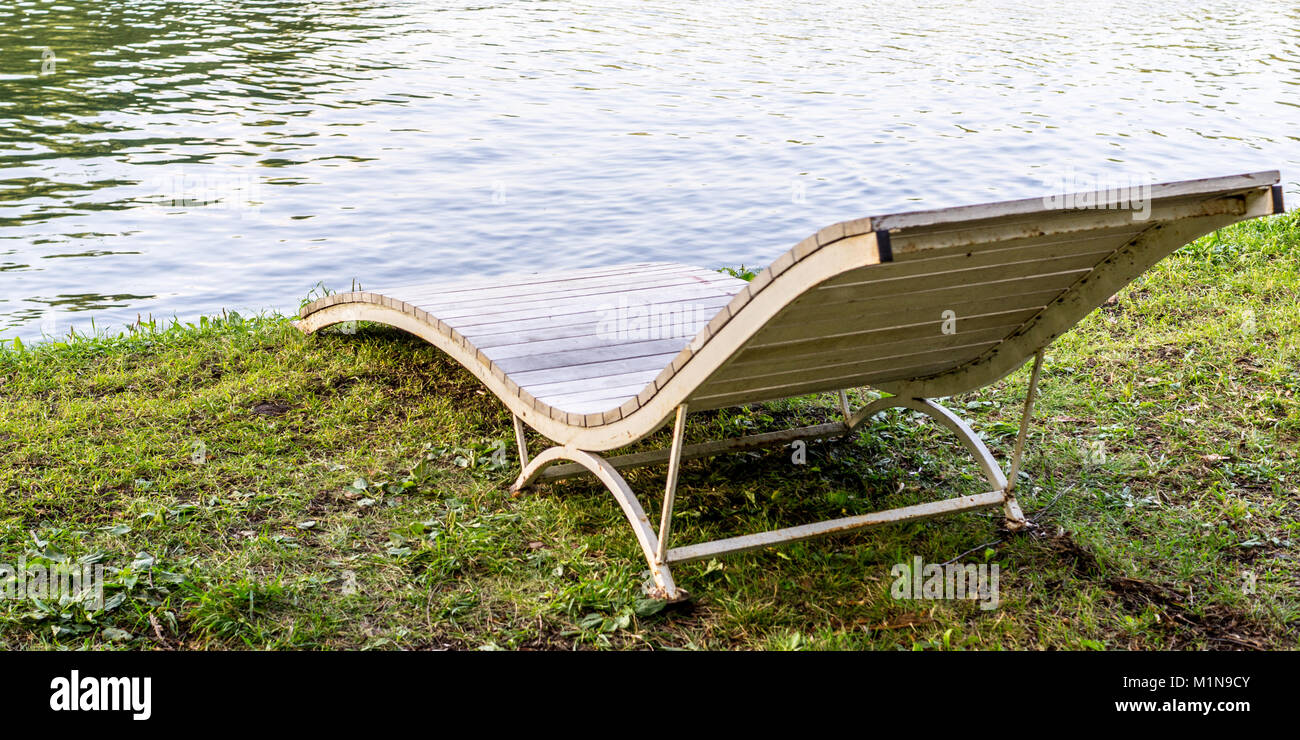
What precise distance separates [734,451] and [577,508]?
74 centimetres

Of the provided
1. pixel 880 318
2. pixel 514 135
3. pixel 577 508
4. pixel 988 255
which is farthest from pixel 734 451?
pixel 514 135

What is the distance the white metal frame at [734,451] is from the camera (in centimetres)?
361

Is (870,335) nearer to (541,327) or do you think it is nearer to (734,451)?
(734,451)

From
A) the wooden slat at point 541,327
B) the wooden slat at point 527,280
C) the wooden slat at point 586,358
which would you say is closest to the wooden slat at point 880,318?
the wooden slat at point 586,358

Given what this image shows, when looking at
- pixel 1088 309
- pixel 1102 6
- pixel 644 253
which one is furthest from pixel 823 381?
pixel 1102 6

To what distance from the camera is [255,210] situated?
37.1 ft

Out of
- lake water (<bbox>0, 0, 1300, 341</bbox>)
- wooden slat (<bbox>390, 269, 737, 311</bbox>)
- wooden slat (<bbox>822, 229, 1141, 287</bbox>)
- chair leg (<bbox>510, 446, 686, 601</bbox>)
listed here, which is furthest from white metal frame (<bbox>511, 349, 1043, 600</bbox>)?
lake water (<bbox>0, 0, 1300, 341</bbox>)

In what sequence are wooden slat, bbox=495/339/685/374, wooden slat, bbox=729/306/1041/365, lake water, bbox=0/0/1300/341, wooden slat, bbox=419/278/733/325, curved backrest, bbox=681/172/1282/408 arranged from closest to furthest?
curved backrest, bbox=681/172/1282/408
wooden slat, bbox=729/306/1041/365
wooden slat, bbox=495/339/685/374
wooden slat, bbox=419/278/733/325
lake water, bbox=0/0/1300/341

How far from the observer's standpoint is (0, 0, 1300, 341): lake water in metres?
10.2

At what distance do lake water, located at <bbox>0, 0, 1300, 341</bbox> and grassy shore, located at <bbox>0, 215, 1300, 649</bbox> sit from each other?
3530 millimetres

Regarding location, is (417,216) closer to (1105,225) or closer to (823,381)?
(823,381)

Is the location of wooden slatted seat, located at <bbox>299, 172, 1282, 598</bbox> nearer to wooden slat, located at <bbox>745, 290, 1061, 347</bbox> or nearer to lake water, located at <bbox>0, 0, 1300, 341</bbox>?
wooden slat, located at <bbox>745, 290, 1061, 347</bbox>

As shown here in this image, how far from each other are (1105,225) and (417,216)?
9.28m
